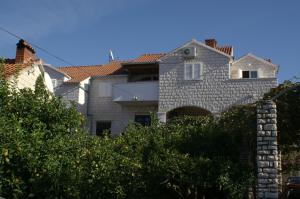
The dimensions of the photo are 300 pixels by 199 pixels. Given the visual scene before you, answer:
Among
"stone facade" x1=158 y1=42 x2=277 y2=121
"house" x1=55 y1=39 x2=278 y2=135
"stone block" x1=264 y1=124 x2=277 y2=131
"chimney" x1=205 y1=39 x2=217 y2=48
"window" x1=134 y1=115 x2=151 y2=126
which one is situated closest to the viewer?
"stone block" x1=264 y1=124 x2=277 y2=131

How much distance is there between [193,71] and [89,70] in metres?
9.88

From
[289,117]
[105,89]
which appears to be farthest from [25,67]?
[289,117]

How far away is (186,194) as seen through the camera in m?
14.1

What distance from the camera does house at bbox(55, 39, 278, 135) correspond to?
3155 centimetres

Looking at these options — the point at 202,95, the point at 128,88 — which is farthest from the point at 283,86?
the point at 128,88

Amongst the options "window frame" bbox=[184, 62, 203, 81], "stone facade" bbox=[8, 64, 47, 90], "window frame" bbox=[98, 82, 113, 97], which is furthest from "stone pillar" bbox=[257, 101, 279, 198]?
"window frame" bbox=[98, 82, 113, 97]

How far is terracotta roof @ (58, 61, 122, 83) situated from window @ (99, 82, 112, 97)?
111cm

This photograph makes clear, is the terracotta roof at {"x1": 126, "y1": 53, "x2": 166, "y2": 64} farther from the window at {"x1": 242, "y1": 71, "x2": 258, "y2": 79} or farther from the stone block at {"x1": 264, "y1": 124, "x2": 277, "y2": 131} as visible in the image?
the stone block at {"x1": 264, "y1": 124, "x2": 277, "y2": 131}

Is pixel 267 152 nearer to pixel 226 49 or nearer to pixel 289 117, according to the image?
pixel 289 117

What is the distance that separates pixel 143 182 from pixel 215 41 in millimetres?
24043

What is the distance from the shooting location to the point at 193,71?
32.8 meters

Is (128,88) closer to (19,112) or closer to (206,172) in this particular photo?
(19,112)

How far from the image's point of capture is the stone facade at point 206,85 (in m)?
31.0

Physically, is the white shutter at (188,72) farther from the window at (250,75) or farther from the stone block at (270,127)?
the stone block at (270,127)
